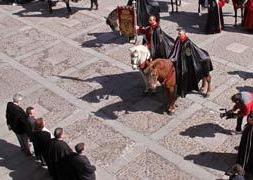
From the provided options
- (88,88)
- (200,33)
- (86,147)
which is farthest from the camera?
(200,33)

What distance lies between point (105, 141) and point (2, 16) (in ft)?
29.9

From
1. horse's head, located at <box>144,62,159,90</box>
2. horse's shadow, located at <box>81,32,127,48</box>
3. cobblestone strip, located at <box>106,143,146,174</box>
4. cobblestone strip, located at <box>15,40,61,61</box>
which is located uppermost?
horse's head, located at <box>144,62,159,90</box>

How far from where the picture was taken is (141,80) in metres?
13.2

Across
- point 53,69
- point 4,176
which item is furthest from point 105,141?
point 53,69

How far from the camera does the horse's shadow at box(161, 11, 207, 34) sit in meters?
15.7

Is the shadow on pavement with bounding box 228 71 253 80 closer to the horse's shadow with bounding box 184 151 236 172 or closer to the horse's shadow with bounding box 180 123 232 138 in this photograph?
the horse's shadow with bounding box 180 123 232 138

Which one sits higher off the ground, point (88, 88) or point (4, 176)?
→ point (88, 88)

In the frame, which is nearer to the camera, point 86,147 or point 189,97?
point 86,147

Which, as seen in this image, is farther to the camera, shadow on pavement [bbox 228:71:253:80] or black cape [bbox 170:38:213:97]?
shadow on pavement [bbox 228:71:253:80]

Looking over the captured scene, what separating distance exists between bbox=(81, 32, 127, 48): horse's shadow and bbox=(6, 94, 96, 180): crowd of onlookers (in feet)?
16.9

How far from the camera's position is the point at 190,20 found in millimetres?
16281

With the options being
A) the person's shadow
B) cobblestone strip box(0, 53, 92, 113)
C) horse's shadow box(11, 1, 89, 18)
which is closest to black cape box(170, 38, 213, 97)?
cobblestone strip box(0, 53, 92, 113)

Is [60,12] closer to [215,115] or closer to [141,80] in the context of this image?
[141,80]

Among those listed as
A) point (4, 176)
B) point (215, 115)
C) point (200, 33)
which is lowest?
point (4, 176)
